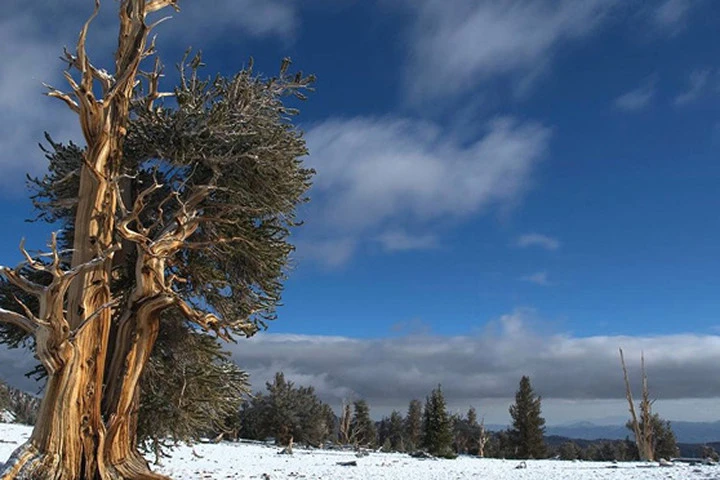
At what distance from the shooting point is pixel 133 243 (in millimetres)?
11117

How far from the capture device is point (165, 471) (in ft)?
48.2

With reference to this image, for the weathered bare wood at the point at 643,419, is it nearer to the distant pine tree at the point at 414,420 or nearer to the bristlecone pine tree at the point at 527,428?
the bristlecone pine tree at the point at 527,428

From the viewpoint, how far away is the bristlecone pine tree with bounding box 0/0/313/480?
8961mm

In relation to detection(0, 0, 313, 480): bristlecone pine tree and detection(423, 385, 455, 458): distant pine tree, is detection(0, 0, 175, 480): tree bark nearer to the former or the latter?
detection(0, 0, 313, 480): bristlecone pine tree

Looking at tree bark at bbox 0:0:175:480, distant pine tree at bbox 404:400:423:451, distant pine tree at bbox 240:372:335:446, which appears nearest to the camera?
tree bark at bbox 0:0:175:480

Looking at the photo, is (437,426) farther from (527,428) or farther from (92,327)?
(92,327)

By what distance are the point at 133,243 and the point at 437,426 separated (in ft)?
138

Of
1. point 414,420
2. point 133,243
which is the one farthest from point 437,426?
point 133,243

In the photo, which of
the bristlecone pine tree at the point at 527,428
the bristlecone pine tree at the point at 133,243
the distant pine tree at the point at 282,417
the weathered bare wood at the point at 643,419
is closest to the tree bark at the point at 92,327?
the bristlecone pine tree at the point at 133,243

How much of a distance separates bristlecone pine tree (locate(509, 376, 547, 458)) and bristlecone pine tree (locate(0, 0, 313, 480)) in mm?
42477

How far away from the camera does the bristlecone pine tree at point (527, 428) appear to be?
49.1 m

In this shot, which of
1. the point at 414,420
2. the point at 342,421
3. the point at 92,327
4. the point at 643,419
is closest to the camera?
the point at 92,327

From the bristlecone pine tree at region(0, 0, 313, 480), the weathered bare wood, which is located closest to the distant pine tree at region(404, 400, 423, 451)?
the weathered bare wood

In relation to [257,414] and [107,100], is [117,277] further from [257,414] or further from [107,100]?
[257,414]
